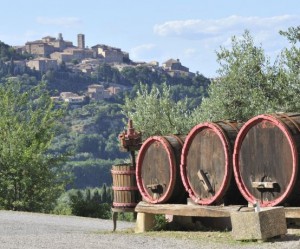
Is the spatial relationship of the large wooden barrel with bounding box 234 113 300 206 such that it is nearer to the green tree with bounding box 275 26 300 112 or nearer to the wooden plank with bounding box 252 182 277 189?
the wooden plank with bounding box 252 182 277 189

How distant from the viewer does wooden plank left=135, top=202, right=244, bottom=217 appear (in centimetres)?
1455

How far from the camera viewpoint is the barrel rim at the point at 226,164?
14602 millimetres

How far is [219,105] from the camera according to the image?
31.9 m

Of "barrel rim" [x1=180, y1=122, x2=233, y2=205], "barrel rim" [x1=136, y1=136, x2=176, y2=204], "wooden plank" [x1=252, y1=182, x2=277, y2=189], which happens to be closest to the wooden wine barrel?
"barrel rim" [x1=136, y1=136, x2=176, y2=204]

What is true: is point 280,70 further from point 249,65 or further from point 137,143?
point 137,143

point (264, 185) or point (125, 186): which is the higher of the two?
point (264, 185)

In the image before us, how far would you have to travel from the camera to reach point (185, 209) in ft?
50.5

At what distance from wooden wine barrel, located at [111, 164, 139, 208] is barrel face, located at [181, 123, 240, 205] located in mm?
2069

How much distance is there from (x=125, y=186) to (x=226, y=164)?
345 centimetres

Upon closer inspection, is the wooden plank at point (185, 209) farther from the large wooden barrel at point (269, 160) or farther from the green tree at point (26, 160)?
the green tree at point (26, 160)

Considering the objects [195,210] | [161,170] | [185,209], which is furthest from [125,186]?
[195,210]

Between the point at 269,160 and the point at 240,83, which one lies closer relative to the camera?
the point at 269,160

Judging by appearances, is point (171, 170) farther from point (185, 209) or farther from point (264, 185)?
point (264, 185)

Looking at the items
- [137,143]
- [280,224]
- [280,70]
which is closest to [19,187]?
[280,70]
